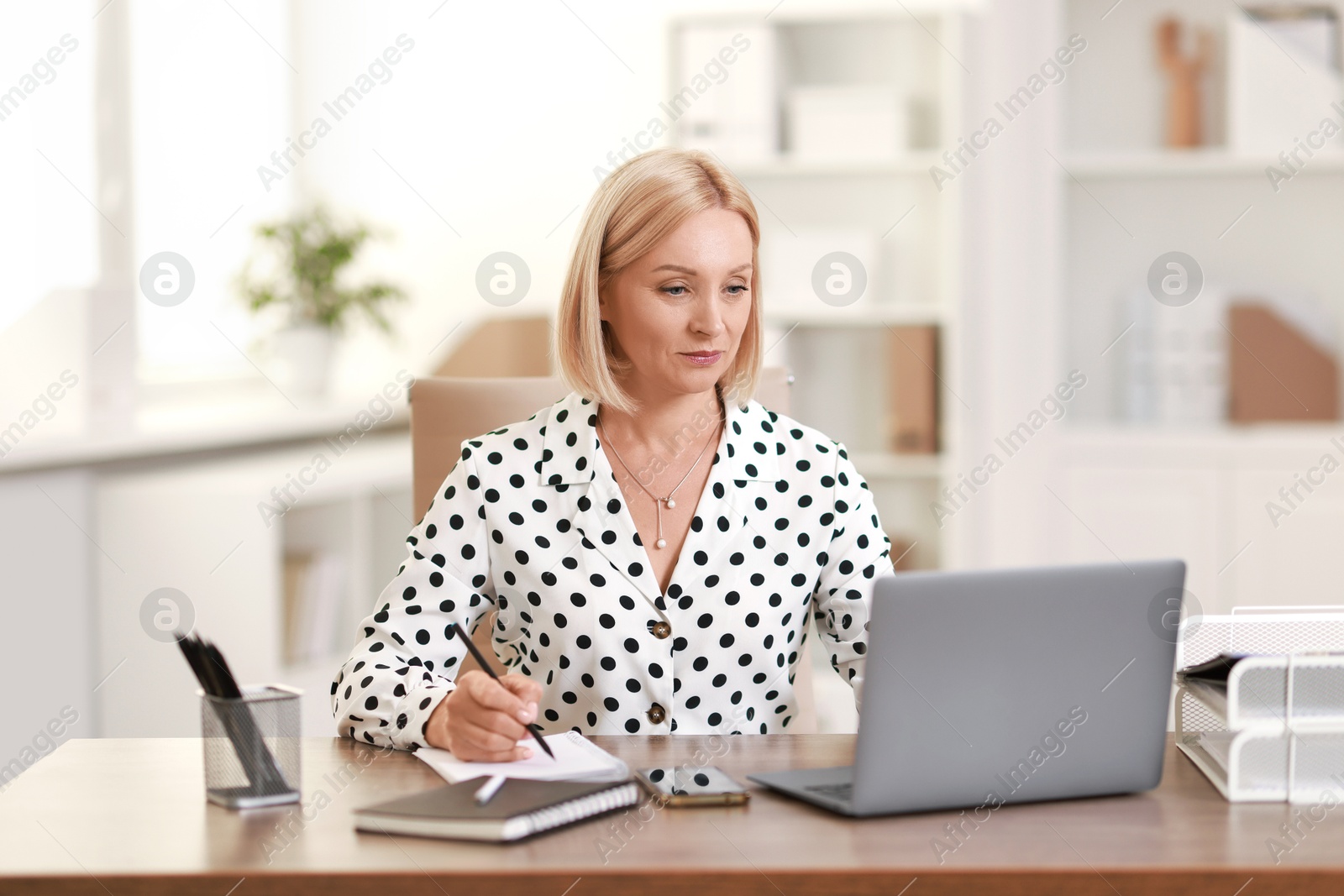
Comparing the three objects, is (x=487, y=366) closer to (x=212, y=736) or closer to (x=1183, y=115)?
(x=1183, y=115)

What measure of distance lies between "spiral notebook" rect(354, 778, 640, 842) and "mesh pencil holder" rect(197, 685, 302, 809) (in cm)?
10

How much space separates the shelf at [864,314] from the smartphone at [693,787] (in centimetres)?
258

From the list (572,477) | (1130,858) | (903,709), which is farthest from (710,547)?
(1130,858)

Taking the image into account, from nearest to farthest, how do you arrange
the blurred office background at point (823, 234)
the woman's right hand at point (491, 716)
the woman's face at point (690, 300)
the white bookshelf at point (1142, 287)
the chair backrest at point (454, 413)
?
the woman's right hand at point (491, 716), the woman's face at point (690, 300), the chair backrest at point (454, 413), the blurred office background at point (823, 234), the white bookshelf at point (1142, 287)

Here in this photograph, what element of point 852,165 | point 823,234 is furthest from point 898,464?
point 852,165

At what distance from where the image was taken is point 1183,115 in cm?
353

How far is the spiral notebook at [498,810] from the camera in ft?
3.21

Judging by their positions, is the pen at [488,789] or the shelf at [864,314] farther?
the shelf at [864,314]

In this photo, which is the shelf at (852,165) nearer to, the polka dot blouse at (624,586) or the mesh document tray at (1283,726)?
the polka dot blouse at (624,586)

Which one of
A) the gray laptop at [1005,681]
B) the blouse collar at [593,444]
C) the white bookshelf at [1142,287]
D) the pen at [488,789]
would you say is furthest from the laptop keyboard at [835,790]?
the white bookshelf at [1142,287]

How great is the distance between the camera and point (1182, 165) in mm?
3486

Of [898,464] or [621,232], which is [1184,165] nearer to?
[898,464]

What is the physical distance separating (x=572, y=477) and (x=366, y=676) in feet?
1.05

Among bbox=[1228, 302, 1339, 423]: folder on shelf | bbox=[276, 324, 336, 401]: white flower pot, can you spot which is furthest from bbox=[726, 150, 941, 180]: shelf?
bbox=[276, 324, 336, 401]: white flower pot
